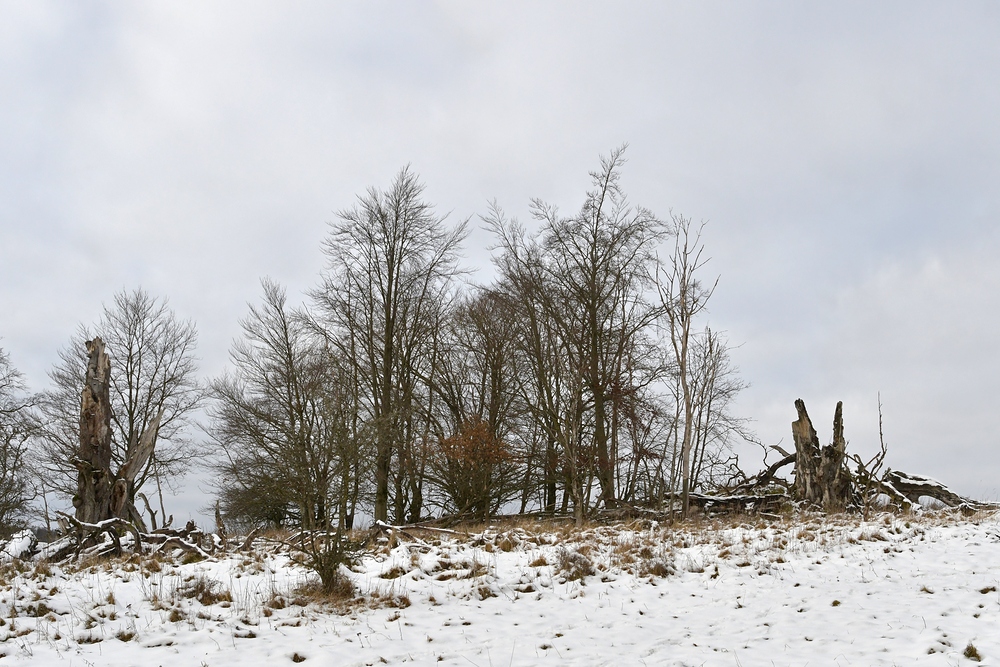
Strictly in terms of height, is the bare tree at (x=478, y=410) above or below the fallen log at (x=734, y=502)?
above

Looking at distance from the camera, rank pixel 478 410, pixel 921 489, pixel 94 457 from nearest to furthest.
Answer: pixel 94 457 < pixel 921 489 < pixel 478 410

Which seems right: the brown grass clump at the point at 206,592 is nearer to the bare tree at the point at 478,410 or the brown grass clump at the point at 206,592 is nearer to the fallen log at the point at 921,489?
the bare tree at the point at 478,410

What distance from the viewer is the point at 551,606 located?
7.98 m

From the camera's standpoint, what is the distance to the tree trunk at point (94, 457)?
1280cm

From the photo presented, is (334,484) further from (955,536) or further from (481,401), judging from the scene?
(955,536)

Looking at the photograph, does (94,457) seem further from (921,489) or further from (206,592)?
(921,489)

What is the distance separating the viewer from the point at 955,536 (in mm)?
10375

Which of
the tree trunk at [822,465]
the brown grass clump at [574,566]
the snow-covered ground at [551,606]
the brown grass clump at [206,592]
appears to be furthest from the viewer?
the tree trunk at [822,465]

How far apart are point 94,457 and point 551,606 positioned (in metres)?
9.61

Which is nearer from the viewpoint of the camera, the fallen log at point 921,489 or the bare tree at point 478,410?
the fallen log at point 921,489

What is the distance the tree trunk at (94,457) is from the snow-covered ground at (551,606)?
9.91 feet

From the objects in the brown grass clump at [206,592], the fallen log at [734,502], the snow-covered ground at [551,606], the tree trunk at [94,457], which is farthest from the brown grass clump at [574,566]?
the tree trunk at [94,457]

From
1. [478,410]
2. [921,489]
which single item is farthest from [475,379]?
[921,489]

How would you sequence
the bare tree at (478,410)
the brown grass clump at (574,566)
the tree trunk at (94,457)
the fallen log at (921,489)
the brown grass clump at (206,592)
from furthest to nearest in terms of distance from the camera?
the bare tree at (478,410) < the fallen log at (921,489) < the tree trunk at (94,457) < the brown grass clump at (574,566) < the brown grass clump at (206,592)
